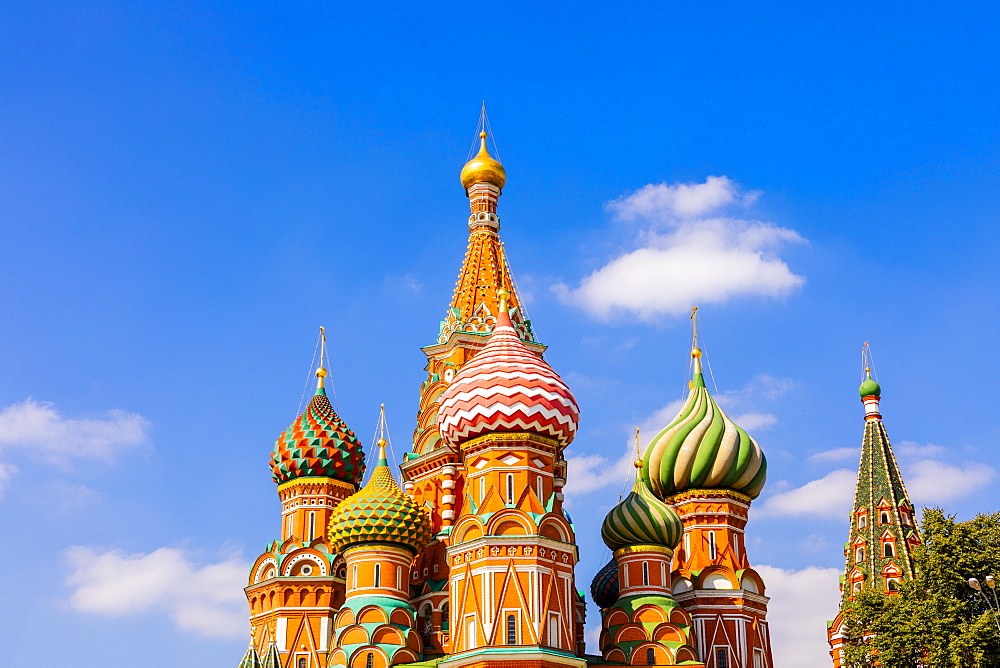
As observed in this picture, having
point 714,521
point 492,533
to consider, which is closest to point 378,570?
point 492,533

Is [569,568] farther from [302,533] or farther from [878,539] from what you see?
[878,539]

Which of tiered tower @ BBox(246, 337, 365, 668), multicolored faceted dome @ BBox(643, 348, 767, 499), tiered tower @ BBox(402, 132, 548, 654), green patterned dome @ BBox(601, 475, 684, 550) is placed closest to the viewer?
green patterned dome @ BBox(601, 475, 684, 550)

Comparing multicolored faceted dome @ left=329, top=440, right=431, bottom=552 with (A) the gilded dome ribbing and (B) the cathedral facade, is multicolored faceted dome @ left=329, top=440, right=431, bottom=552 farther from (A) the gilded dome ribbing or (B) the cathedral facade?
(A) the gilded dome ribbing

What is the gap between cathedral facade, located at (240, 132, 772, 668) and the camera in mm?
30844

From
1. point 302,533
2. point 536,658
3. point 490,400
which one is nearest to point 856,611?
point 536,658

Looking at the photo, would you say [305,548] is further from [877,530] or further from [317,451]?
[877,530]

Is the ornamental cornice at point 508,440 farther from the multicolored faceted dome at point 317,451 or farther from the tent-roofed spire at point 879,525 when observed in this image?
the tent-roofed spire at point 879,525

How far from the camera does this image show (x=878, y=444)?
4231cm

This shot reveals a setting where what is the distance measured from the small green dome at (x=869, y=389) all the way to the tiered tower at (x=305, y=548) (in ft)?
54.6

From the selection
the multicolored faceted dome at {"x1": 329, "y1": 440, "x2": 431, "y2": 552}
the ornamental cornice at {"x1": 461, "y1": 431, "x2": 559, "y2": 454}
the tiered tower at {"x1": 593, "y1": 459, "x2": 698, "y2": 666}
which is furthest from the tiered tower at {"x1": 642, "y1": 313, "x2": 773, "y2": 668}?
the multicolored faceted dome at {"x1": 329, "y1": 440, "x2": 431, "y2": 552}

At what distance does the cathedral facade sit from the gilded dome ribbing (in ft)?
0.14

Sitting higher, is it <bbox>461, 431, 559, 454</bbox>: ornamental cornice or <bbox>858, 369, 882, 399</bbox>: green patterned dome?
<bbox>858, 369, 882, 399</bbox>: green patterned dome

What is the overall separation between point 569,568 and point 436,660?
3908 millimetres

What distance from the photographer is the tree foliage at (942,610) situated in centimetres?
2834
